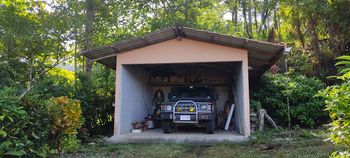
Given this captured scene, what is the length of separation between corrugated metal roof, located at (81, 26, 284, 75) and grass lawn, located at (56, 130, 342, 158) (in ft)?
8.01

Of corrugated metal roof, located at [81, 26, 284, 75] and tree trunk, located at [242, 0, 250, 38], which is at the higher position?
tree trunk, located at [242, 0, 250, 38]

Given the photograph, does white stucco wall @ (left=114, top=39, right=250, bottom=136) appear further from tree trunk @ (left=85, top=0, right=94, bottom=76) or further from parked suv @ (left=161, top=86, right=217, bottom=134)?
tree trunk @ (left=85, top=0, right=94, bottom=76)

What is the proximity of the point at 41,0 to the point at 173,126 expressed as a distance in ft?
21.4

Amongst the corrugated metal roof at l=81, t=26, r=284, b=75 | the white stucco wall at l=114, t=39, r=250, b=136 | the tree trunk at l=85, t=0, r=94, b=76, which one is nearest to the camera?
the corrugated metal roof at l=81, t=26, r=284, b=75

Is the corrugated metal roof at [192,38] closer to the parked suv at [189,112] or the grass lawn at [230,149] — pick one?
the parked suv at [189,112]

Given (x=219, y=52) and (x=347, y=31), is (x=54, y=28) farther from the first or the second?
(x=347, y=31)

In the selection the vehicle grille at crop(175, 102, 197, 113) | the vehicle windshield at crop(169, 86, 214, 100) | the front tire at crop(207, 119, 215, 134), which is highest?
the vehicle windshield at crop(169, 86, 214, 100)

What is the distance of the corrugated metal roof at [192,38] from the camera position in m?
8.37

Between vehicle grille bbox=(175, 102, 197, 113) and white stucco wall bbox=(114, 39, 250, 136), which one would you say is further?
vehicle grille bbox=(175, 102, 197, 113)

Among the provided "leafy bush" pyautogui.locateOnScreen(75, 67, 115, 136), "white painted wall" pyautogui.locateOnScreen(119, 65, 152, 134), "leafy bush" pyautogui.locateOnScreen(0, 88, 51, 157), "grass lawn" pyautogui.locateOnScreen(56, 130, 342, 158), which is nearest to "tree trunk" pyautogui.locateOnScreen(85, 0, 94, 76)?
"leafy bush" pyautogui.locateOnScreen(75, 67, 115, 136)

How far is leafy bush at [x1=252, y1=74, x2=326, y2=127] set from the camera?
1047cm

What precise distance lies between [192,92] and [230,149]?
12.2 ft

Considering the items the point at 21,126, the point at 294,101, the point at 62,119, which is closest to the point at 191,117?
the point at 294,101

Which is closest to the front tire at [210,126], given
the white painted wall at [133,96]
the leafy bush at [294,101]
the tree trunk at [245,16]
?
the leafy bush at [294,101]
